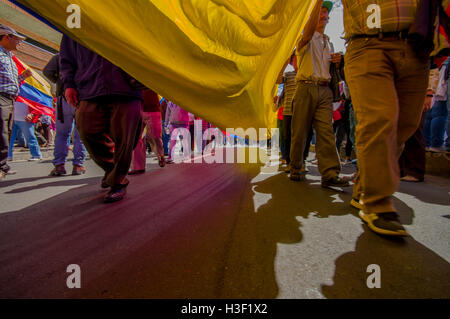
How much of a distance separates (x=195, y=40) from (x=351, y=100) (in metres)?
1.56

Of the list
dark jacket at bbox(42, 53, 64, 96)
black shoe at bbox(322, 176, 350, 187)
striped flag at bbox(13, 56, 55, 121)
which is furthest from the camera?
striped flag at bbox(13, 56, 55, 121)

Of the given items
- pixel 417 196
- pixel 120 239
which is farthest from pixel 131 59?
pixel 417 196

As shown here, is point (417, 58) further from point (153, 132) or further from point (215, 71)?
point (153, 132)

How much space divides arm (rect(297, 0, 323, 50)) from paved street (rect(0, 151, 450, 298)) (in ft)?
5.41

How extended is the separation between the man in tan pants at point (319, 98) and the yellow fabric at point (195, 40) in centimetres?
43

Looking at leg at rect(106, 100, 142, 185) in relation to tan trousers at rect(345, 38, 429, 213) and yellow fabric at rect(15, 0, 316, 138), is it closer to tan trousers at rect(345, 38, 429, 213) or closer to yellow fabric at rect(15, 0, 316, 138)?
yellow fabric at rect(15, 0, 316, 138)

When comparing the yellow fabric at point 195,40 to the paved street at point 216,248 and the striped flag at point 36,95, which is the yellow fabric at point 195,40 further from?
the striped flag at point 36,95

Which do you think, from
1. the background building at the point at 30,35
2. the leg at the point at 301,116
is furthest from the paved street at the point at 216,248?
the background building at the point at 30,35

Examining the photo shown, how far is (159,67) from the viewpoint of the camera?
1.59m

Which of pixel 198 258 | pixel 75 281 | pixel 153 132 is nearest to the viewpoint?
pixel 75 281

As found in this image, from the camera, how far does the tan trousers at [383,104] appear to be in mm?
1268

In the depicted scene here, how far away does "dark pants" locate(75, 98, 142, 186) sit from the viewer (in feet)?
6.17

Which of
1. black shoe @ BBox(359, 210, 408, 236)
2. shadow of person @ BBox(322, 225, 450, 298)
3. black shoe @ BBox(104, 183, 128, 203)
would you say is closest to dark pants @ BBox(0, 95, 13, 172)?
black shoe @ BBox(104, 183, 128, 203)
